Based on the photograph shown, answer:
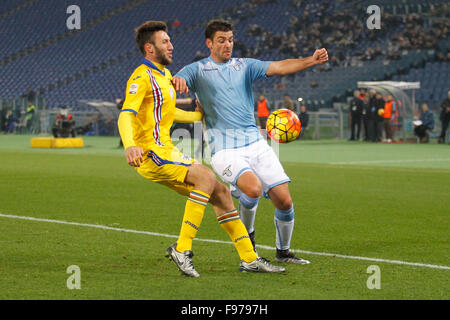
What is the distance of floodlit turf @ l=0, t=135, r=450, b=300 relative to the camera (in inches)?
215

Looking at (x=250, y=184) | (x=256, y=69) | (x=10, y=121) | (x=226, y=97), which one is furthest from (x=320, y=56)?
(x=10, y=121)

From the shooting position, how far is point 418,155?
21.3 m

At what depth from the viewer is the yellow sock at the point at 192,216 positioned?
6023mm

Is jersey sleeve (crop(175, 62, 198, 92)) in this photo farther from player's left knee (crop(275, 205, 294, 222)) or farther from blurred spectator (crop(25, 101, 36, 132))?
blurred spectator (crop(25, 101, 36, 132))

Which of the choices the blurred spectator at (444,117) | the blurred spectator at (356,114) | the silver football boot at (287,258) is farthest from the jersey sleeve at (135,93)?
the blurred spectator at (356,114)

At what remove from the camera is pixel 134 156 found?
5508 millimetres

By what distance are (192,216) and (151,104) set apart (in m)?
0.93

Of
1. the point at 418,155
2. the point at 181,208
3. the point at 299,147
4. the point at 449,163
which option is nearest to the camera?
the point at 181,208

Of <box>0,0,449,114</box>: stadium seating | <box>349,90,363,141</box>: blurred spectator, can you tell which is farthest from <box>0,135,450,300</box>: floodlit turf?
<box>0,0,449,114</box>: stadium seating

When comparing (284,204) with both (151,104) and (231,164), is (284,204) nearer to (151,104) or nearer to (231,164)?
(231,164)

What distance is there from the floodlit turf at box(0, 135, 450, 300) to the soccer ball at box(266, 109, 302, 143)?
3.46ft
